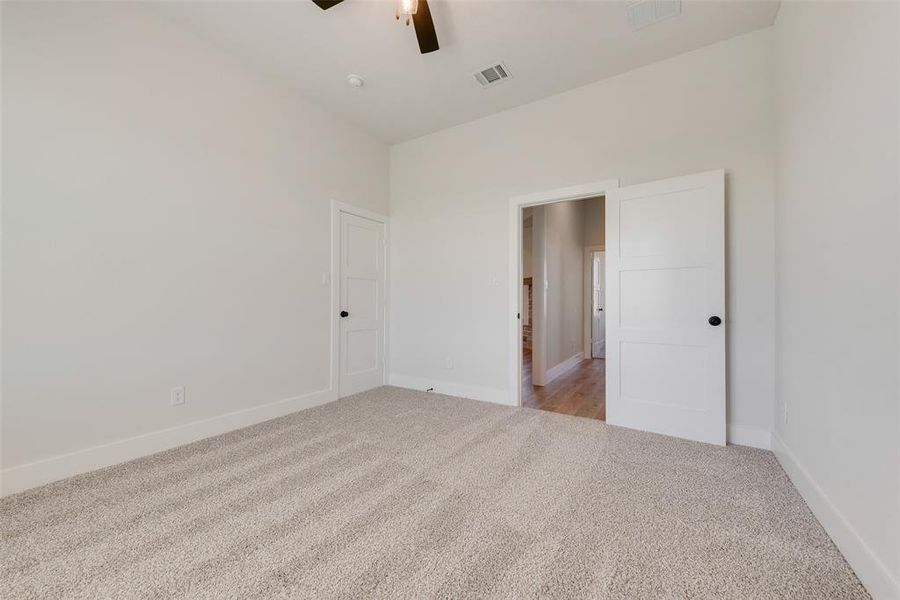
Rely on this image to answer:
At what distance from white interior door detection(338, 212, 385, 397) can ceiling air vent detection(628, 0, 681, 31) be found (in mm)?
2872

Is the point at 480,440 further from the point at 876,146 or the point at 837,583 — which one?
the point at 876,146

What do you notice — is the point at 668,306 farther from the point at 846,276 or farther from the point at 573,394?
the point at 573,394

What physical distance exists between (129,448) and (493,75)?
379cm

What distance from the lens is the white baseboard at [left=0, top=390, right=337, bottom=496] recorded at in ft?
5.81

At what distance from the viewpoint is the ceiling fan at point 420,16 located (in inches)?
70.1

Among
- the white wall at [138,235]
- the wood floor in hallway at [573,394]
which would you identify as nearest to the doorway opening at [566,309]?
the wood floor in hallway at [573,394]

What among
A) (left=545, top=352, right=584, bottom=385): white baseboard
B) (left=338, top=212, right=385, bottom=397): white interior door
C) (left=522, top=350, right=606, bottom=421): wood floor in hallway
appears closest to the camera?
(left=522, top=350, right=606, bottom=421): wood floor in hallway

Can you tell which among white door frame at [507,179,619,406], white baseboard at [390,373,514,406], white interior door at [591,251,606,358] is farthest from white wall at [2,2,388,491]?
white interior door at [591,251,606,358]

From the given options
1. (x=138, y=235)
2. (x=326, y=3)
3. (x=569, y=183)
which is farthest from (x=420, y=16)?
(x=138, y=235)

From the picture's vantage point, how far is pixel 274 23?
7.67ft

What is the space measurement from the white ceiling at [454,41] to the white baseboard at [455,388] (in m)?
2.86

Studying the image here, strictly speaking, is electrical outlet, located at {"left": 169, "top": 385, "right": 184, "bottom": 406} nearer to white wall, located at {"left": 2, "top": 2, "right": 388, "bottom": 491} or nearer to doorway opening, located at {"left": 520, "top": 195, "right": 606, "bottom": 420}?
white wall, located at {"left": 2, "top": 2, "right": 388, "bottom": 491}

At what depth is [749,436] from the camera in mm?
2363

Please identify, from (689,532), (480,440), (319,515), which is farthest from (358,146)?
(689,532)
